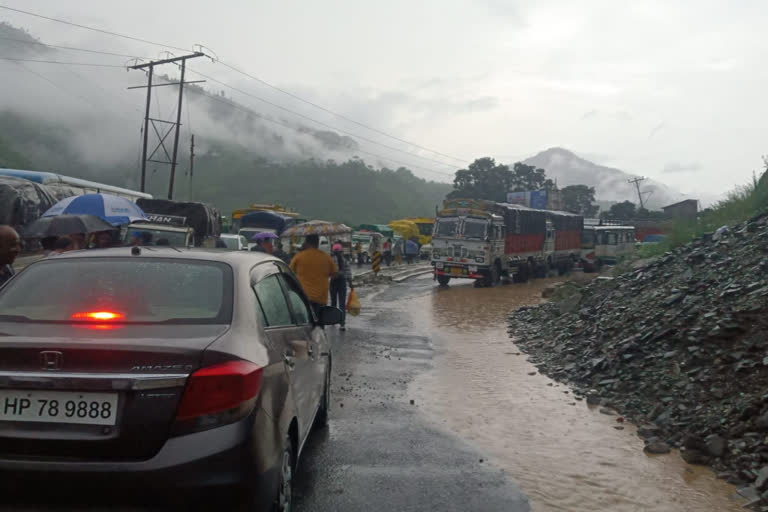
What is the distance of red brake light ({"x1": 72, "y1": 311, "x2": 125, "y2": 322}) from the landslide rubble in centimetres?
445

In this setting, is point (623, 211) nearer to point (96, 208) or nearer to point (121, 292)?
point (96, 208)

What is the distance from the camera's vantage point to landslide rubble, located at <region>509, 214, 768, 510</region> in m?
5.99

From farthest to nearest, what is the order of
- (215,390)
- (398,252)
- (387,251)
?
(398,252) → (387,251) → (215,390)

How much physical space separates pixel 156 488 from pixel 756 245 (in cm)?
1070

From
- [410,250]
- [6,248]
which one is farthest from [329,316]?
[410,250]

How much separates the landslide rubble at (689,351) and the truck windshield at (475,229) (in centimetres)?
1114

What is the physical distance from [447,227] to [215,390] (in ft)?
76.2

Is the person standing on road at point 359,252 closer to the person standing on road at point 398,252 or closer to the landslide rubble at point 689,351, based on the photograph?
the person standing on road at point 398,252

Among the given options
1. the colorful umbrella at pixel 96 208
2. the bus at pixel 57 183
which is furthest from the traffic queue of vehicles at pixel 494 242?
the colorful umbrella at pixel 96 208

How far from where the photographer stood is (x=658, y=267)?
13531 millimetres

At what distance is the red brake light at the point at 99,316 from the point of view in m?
3.22

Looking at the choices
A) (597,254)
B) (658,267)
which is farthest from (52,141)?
(658,267)

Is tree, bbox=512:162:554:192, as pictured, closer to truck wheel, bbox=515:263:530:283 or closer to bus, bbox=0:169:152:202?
truck wheel, bbox=515:263:530:283

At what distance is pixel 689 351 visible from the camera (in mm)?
8062
